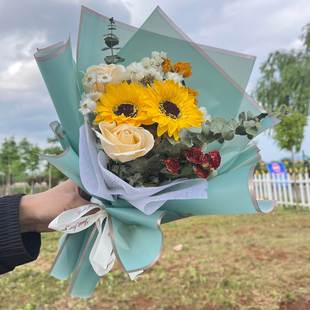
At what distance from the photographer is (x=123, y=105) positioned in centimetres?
100

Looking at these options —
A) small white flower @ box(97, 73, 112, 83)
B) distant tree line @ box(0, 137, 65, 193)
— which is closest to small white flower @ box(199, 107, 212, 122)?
small white flower @ box(97, 73, 112, 83)

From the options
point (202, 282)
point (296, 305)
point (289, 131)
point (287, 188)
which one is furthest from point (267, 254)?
point (289, 131)

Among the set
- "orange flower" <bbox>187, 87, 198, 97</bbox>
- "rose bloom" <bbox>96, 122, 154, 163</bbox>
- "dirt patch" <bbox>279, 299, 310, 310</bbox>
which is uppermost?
"orange flower" <bbox>187, 87, 198, 97</bbox>

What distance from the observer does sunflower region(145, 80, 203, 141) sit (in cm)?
95

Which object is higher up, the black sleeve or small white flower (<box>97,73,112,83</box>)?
small white flower (<box>97,73,112,83</box>)

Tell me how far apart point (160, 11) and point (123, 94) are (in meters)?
0.28

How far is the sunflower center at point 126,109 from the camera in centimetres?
99

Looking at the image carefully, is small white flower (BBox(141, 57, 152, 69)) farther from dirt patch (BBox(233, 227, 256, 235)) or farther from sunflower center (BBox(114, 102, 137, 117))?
dirt patch (BBox(233, 227, 256, 235))

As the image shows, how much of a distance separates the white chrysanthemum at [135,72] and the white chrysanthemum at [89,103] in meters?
0.09

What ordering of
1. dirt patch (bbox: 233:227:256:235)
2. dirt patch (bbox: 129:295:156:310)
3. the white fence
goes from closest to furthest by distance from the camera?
dirt patch (bbox: 129:295:156:310) → dirt patch (bbox: 233:227:256:235) → the white fence

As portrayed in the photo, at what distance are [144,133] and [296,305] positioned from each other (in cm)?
236

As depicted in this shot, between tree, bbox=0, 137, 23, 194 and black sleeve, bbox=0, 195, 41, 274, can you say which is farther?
tree, bbox=0, 137, 23, 194

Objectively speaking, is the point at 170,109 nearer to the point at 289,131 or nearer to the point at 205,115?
the point at 205,115

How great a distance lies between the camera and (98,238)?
3.33 ft
